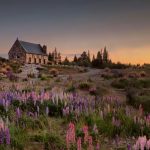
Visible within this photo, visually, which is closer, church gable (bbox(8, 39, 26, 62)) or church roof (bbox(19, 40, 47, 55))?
church gable (bbox(8, 39, 26, 62))

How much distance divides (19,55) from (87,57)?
26.8m

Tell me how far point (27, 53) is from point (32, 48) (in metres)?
5.50

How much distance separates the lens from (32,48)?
3666 inches

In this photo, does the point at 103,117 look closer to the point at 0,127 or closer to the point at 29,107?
the point at 29,107

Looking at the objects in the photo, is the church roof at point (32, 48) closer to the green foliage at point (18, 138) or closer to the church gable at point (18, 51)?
the church gable at point (18, 51)

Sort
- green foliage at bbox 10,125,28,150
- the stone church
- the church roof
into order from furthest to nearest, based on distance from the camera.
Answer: the church roof → the stone church → green foliage at bbox 10,125,28,150

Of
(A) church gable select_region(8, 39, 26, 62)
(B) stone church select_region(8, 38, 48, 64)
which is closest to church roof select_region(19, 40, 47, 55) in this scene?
(B) stone church select_region(8, 38, 48, 64)

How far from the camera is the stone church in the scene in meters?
87.9

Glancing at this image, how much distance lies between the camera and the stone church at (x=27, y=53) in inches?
3462

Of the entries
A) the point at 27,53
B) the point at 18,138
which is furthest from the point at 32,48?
the point at 18,138

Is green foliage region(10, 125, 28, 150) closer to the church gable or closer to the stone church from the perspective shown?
the stone church

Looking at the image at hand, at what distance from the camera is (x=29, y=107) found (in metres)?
8.39

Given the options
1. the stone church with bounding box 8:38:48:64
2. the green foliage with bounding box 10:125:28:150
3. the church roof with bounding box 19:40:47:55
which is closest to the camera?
the green foliage with bounding box 10:125:28:150

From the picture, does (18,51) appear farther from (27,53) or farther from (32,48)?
(32,48)
